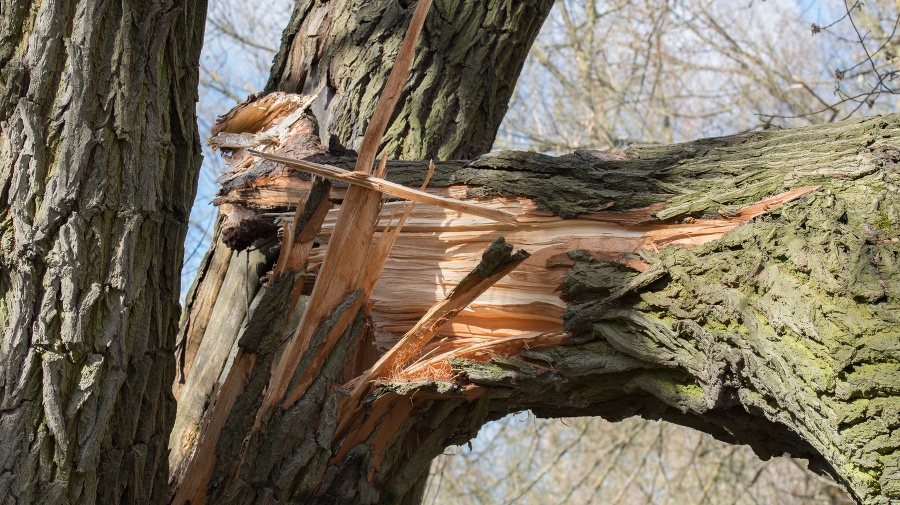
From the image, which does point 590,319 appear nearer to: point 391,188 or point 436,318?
point 436,318

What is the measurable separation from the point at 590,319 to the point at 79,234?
1198mm

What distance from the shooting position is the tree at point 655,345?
→ 1.58 metres

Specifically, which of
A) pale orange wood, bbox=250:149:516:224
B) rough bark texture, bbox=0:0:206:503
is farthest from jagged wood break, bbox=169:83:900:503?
rough bark texture, bbox=0:0:206:503

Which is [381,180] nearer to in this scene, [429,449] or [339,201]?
[339,201]

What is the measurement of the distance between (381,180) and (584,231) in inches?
22.2

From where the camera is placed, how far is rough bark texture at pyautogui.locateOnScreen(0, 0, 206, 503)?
4.85 feet

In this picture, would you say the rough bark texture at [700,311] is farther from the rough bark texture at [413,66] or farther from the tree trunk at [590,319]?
the rough bark texture at [413,66]

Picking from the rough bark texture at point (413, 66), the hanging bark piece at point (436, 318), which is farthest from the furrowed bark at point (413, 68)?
the hanging bark piece at point (436, 318)

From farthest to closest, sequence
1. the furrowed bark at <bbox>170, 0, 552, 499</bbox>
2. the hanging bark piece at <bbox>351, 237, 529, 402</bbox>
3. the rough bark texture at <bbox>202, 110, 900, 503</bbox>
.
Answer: the furrowed bark at <bbox>170, 0, 552, 499</bbox>
the hanging bark piece at <bbox>351, 237, 529, 402</bbox>
the rough bark texture at <bbox>202, 110, 900, 503</bbox>

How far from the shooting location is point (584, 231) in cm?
203

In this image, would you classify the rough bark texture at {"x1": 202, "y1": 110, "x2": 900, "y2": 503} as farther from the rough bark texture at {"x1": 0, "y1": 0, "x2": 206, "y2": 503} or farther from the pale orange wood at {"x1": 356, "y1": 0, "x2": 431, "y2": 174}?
the rough bark texture at {"x1": 0, "y1": 0, "x2": 206, "y2": 503}

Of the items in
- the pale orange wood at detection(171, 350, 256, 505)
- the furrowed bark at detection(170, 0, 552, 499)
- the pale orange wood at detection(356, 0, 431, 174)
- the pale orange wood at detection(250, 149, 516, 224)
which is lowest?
the pale orange wood at detection(171, 350, 256, 505)

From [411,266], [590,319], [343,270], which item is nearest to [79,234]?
[343,270]

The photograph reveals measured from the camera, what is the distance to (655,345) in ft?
6.21
